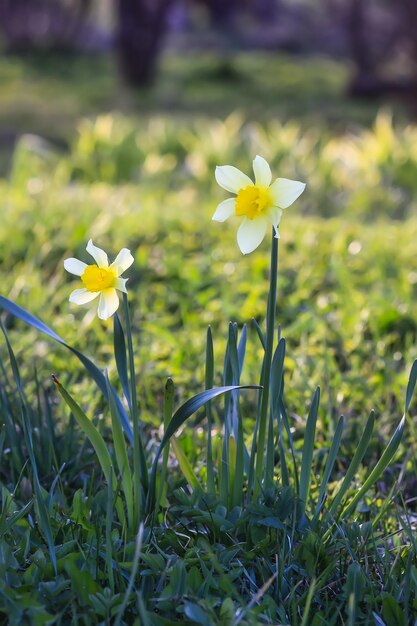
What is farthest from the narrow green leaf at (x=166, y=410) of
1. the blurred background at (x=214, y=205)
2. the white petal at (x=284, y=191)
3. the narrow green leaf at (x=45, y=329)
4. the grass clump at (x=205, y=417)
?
the blurred background at (x=214, y=205)

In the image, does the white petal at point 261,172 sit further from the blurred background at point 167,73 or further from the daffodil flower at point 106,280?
the blurred background at point 167,73

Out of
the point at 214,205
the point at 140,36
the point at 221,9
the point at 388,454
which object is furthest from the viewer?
the point at 221,9

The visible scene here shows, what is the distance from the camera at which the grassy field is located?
132 cm

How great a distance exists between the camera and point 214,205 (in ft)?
13.2

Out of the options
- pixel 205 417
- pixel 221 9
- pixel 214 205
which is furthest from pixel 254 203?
pixel 221 9

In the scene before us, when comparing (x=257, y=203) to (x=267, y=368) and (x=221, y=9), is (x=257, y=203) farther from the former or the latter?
(x=221, y=9)

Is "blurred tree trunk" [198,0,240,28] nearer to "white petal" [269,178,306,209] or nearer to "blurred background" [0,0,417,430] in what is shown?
"blurred background" [0,0,417,430]

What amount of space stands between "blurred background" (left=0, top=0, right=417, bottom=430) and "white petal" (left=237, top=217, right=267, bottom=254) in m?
0.87

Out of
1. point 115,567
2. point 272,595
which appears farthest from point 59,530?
point 272,595

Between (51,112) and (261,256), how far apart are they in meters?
6.49

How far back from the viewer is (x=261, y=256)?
10.5 ft

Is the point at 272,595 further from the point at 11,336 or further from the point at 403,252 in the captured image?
the point at 403,252

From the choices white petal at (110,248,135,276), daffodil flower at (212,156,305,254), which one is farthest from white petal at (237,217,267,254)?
white petal at (110,248,135,276)

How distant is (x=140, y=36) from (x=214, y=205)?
762 cm
